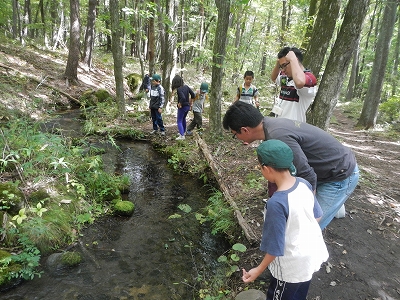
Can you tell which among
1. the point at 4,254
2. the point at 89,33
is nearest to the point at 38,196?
the point at 4,254

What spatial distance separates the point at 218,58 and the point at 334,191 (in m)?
5.56

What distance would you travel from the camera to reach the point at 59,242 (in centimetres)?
413

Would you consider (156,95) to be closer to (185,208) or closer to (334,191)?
(185,208)

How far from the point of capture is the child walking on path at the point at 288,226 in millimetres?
1793

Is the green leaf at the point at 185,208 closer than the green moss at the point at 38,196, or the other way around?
the green moss at the point at 38,196

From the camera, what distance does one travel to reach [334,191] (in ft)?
8.96

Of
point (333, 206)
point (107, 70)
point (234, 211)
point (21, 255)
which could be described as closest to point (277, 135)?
point (333, 206)

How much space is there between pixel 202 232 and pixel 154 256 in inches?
40.5

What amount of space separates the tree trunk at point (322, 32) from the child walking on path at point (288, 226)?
15.9 feet

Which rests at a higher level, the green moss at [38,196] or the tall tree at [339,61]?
the tall tree at [339,61]

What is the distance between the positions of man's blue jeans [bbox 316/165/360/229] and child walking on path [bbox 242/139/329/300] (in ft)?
2.95

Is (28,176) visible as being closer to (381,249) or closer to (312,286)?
(312,286)

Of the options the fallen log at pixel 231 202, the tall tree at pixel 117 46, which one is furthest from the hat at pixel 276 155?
the tall tree at pixel 117 46

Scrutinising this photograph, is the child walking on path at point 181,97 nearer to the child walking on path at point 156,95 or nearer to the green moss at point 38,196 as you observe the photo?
the child walking on path at point 156,95
